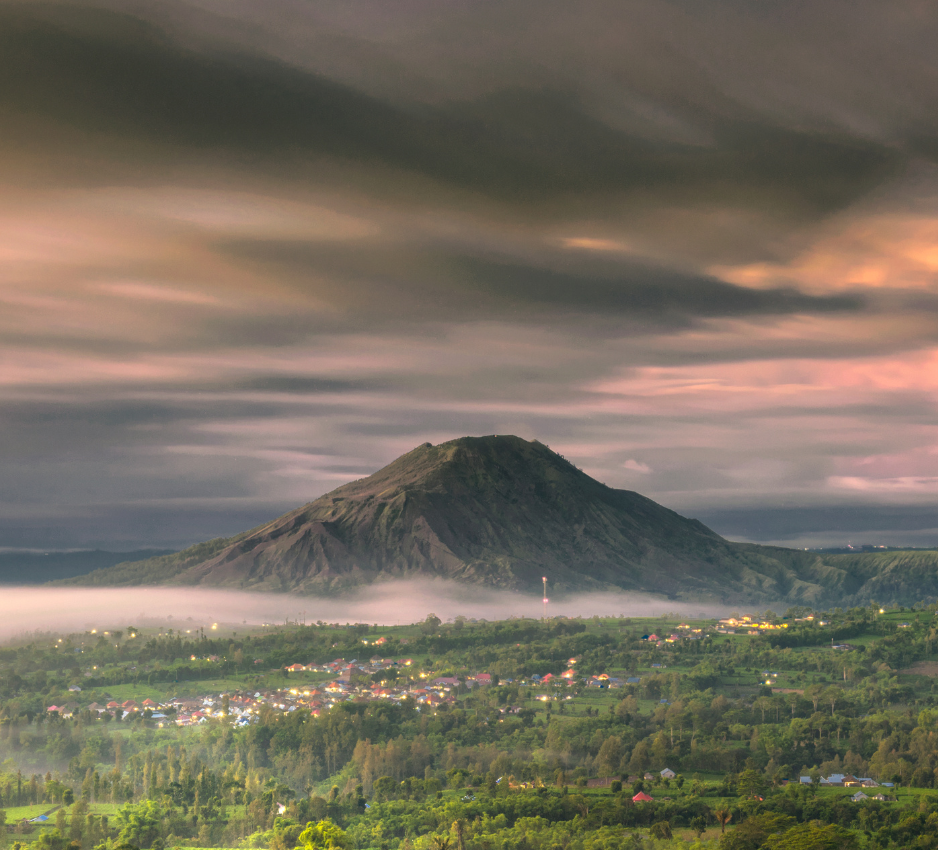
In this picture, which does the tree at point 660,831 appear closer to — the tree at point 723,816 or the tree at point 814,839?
the tree at point 723,816

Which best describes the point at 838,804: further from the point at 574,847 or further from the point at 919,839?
the point at 574,847

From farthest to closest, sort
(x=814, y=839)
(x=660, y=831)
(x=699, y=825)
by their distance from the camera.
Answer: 1. (x=699, y=825)
2. (x=660, y=831)
3. (x=814, y=839)

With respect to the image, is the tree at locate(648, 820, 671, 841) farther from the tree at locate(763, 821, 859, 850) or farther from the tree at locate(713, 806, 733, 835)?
the tree at locate(763, 821, 859, 850)

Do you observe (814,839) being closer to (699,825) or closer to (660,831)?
(660,831)

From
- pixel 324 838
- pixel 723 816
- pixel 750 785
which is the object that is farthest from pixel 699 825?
pixel 324 838

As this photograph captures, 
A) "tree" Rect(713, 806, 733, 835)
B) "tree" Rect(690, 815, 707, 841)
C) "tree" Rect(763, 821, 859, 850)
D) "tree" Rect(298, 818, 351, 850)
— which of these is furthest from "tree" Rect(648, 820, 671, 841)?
"tree" Rect(298, 818, 351, 850)

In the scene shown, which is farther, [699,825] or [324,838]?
[699,825]

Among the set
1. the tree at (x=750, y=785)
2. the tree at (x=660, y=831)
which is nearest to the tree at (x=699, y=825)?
the tree at (x=660, y=831)

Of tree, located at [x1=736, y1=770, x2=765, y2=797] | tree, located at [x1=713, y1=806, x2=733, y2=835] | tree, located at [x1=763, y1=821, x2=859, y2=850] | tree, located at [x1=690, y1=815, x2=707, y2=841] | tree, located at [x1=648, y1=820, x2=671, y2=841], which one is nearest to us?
tree, located at [x1=763, y1=821, x2=859, y2=850]

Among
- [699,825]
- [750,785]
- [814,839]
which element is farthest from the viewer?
[750,785]

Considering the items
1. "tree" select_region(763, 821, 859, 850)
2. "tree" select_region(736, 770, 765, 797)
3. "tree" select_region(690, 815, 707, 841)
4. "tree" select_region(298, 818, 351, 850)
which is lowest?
"tree" select_region(690, 815, 707, 841)

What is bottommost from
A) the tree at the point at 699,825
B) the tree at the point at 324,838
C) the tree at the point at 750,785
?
the tree at the point at 699,825

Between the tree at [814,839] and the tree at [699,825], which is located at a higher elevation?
the tree at [814,839]
